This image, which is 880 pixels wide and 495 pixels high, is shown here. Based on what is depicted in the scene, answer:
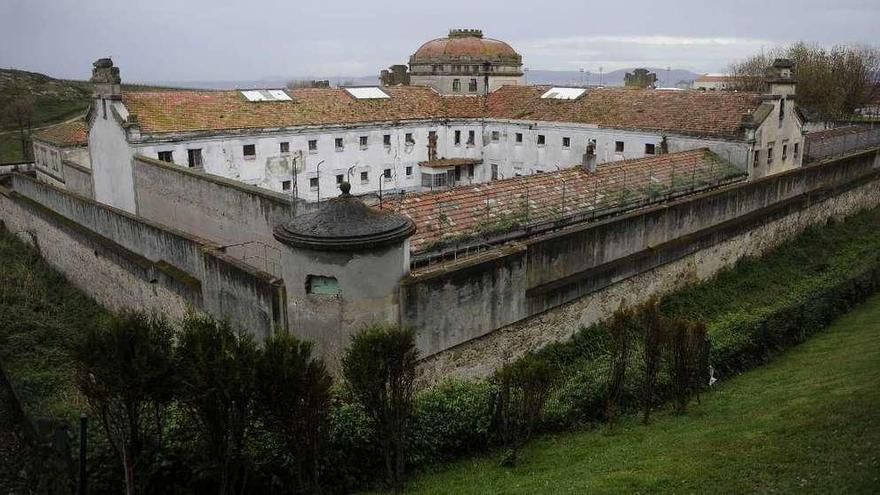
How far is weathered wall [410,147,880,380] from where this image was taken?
14945mm

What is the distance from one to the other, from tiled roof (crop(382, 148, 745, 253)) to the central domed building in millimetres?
21328

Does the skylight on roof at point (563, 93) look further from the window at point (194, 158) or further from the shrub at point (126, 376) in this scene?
the shrub at point (126, 376)

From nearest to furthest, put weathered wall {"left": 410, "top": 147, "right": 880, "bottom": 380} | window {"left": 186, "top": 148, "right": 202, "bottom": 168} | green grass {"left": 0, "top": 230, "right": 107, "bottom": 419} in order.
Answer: green grass {"left": 0, "top": 230, "right": 107, "bottom": 419} → weathered wall {"left": 410, "top": 147, "right": 880, "bottom": 380} → window {"left": 186, "top": 148, "right": 202, "bottom": 168}

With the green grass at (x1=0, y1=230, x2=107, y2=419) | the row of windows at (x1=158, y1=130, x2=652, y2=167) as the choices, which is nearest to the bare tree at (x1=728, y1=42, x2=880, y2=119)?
the row of windows at (x1=158, y1=130, x2=652, y2=167)

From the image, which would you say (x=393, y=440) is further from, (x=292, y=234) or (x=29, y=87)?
(x=29, y=87)

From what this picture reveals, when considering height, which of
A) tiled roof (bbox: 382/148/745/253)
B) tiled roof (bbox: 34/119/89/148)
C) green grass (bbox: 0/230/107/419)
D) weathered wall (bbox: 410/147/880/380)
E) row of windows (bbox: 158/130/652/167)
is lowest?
green grass (bbox: 0/230/107/419)

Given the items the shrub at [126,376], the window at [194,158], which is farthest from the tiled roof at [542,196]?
the window at [194,158]

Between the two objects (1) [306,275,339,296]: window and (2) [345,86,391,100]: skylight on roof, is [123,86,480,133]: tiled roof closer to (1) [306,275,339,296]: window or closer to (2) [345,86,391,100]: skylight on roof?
(2) [345,86,391,100]: skylight on roof

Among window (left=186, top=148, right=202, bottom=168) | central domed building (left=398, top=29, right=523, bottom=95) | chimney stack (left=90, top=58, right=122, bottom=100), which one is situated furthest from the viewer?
central domed building (left=398, top=29, right=523, bottom=95)

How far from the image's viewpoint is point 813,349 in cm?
1867

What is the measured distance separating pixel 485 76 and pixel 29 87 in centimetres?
7463

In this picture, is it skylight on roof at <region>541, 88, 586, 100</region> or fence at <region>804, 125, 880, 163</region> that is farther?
skylight on roof at <region>541, 88, 586, 100</region>

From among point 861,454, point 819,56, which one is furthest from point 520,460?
point 819,56

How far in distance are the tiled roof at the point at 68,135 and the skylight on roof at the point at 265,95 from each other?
29.9 ft
